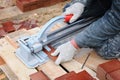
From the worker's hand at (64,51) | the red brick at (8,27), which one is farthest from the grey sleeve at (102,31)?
the red brick at (8,27)

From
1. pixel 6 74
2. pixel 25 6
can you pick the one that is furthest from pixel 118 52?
pixel 25 6

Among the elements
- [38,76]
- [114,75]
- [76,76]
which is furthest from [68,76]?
[114,75]

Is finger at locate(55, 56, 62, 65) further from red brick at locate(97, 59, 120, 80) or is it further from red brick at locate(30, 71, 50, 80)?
red brick at locate(97, 59, 120, 80)

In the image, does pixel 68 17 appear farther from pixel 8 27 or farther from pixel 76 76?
pixel 8 27

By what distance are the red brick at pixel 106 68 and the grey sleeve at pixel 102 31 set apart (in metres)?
0.22

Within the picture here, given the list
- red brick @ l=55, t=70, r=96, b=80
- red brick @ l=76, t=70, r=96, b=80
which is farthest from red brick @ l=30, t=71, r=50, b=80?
red brick @ l=76, t=70, r=96, b=80

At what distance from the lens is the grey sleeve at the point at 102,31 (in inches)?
90.8

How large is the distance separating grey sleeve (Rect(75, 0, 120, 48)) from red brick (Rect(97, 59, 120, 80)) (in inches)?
8.5

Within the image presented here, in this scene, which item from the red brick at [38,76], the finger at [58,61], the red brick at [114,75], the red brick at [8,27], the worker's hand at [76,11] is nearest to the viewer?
the red brick at [114,75]

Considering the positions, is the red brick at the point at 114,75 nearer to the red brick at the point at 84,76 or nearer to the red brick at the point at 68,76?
the red brick at the point at 84,76

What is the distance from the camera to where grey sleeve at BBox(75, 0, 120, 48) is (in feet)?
7.57

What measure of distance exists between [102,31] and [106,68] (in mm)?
319

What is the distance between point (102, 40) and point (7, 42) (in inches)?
35.7

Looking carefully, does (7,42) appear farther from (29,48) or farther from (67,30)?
(67,30)
